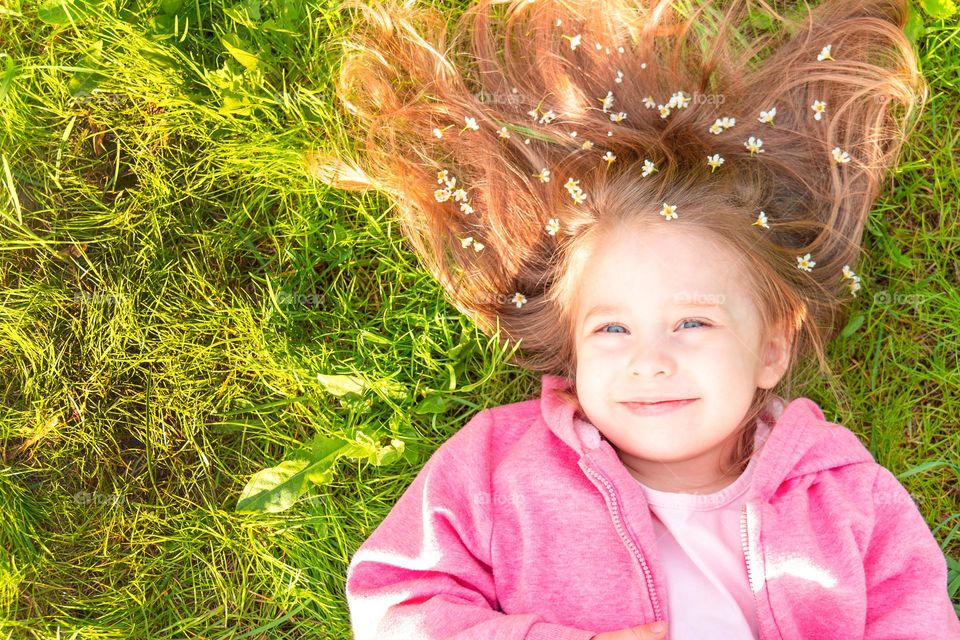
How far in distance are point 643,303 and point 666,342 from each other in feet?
0.41

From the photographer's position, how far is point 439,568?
252 centimetres

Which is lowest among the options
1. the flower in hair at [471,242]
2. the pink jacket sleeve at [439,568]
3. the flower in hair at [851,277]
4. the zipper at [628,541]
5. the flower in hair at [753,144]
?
the pink jacket sleeve at [439,568]

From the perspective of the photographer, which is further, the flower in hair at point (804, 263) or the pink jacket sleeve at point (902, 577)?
the flower in hair at point (804, 263)

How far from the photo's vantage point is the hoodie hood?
2574 millimetres

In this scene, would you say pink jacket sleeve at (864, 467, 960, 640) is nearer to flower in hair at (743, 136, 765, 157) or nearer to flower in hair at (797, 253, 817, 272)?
flower in hair at (797, 253, 817, 272)

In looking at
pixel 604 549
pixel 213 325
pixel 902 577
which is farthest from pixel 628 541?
pixel 213 325

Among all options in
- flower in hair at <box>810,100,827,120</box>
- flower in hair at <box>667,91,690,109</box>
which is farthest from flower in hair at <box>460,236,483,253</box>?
flower in hair at <box>810,100,827,120</box>

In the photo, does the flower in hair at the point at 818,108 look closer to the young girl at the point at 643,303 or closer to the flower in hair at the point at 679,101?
the young girl at the point at 643,303

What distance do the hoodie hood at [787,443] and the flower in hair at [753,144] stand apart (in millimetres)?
780

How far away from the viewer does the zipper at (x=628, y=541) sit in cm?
247

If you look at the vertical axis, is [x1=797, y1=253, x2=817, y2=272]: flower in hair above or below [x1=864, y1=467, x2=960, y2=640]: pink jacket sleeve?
above

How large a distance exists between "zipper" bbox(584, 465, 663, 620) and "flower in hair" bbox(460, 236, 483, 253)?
2.67 feet

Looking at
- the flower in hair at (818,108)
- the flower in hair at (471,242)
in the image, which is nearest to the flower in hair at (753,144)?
the flower in hair at (818,108)

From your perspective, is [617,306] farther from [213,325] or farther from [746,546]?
[213,325]
